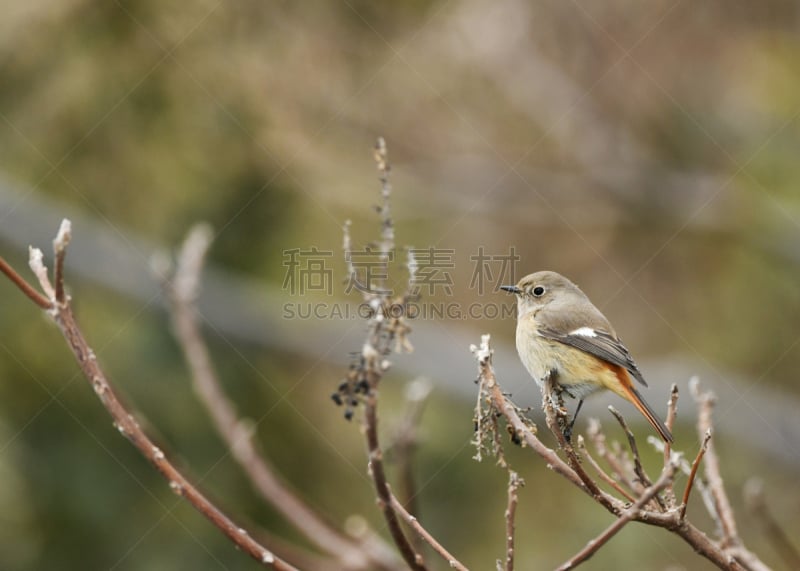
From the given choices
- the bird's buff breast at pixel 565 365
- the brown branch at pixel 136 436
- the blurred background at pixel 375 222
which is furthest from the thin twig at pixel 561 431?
the blurred background at pixel 375 222

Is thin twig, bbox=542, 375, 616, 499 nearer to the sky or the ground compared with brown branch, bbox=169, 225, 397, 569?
nearer to the sky

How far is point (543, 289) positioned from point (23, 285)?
1.84 metres

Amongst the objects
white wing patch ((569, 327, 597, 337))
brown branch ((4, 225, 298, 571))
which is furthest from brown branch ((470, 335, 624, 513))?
white wing patch ((569, 327, 597, 337))

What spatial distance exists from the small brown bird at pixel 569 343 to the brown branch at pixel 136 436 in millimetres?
1259

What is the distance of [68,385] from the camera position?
207 inches

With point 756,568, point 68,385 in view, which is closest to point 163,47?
point 68,385

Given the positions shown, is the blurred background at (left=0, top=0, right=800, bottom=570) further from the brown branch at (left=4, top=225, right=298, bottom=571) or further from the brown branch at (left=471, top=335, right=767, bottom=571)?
the brown branch at (left=4, top=225, right=298, bottom=571)

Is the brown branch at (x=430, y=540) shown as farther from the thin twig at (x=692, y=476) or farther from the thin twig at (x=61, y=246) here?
the thin twig at (x=61, y=246)

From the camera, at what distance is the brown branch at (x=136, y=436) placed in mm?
1854

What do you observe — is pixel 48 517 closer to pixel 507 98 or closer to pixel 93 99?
pixel 93 99

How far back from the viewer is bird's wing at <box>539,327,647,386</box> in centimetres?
288

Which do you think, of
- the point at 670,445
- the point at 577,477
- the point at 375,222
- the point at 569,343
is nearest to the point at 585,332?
the point at 569,343

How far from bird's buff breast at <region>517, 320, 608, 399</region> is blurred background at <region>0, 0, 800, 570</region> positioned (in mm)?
2007

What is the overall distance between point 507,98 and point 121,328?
3.61 meters
